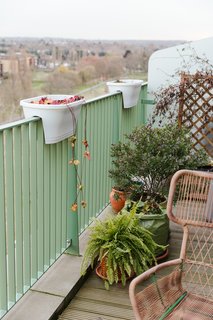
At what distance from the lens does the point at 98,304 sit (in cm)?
227

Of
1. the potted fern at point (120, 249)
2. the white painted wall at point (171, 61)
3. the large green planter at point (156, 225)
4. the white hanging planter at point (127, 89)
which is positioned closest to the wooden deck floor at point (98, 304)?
the potted fern at point (120, 249)

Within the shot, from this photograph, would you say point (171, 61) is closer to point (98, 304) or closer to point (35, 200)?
point (35, 200)

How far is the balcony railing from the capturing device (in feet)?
6.20

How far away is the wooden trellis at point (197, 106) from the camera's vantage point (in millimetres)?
4465

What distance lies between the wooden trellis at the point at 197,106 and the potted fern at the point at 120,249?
2.17m

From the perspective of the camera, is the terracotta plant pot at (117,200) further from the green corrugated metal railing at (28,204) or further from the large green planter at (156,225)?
the green corrugated metal railing at (28,204)

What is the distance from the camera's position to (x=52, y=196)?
241 cm

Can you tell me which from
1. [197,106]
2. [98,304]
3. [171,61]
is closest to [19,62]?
[171,61]

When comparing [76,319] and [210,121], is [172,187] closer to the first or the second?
[76,319]

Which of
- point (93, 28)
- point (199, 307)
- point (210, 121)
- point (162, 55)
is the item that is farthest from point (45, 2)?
point (199, 307)

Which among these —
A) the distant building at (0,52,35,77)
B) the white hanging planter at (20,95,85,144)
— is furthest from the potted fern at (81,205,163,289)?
the distant building at (0,52,35,77)

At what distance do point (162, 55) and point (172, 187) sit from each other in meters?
3.56

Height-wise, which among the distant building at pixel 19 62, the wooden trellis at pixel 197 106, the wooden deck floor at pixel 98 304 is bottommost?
the wooden deck floor at pixel 98 304

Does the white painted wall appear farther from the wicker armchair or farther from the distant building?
the wicker armchair
